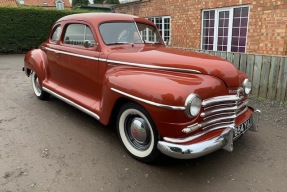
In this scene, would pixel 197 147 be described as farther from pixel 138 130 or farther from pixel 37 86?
pixel 37 86

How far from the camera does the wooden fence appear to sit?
17.2ft

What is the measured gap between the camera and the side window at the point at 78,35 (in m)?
4.05

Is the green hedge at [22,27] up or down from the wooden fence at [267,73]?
up

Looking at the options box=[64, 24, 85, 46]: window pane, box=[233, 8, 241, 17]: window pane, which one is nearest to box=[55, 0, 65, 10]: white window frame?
box=[233, 8, 241, 17]: window pane

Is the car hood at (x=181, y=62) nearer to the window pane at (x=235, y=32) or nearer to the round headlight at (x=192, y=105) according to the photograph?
the round headlight at (x=192, y=105)

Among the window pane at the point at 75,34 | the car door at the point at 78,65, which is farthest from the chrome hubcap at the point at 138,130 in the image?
the window pane at the point at 75,34

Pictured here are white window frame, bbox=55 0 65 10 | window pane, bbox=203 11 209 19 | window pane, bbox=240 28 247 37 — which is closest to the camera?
window pane, bbox=240 28 247 37

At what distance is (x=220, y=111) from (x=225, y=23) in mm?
6439

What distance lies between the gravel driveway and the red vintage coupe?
0.35m

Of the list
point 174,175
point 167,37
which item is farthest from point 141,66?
point 167,37

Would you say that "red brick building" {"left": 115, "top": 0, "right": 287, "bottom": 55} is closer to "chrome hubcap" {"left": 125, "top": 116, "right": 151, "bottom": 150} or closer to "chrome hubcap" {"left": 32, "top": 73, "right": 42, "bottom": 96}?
"chrome hubcap" {"left": 125, "top": 116, "right": 151, "bottom": 150}

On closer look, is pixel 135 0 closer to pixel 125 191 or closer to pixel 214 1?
pixel 214 1

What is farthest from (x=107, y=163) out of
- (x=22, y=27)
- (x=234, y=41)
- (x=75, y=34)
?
(x=22, y=27)

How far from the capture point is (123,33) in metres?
4.05
